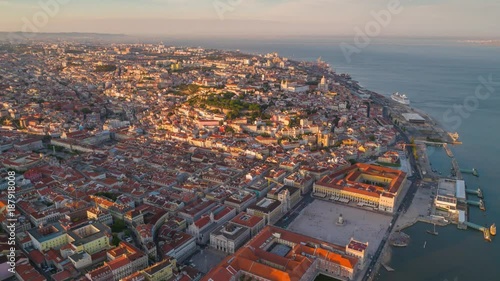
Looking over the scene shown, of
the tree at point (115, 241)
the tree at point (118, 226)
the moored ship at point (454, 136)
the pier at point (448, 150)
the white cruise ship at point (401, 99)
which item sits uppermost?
the white cruise ship at point (401, 99)

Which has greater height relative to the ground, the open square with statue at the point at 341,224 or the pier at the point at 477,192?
the pier at the point at 477,192

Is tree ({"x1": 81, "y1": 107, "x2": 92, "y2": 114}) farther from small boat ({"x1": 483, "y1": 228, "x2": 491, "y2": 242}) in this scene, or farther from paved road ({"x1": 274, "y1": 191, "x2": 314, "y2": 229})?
small boat ({"x1": 483, "y1": 228, "x2": 491, "y2": 242})

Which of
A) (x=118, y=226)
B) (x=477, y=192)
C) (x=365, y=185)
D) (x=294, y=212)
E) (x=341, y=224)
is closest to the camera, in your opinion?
(x=118, y=226)

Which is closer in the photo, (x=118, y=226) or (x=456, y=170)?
(x=118, y=226)

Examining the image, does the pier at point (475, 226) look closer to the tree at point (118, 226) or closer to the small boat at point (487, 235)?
the small boat at point (487, 235)

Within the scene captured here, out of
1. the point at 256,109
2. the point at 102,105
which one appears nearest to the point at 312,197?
the point at 256,109

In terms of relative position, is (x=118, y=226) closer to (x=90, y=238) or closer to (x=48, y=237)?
(x=90, y=238)

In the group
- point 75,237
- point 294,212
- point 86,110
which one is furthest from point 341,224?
point 86,110

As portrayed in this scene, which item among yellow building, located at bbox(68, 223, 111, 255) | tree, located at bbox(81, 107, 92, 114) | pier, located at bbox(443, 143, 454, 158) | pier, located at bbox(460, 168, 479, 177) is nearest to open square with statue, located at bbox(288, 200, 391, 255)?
yellow building, located at bbox(68, 223, 111, 255)

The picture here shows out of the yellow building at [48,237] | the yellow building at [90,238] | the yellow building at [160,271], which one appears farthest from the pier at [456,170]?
the yellow building at [48,237]

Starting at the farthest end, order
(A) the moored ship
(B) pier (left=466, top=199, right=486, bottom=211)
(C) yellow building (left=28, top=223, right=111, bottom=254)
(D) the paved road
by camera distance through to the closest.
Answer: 1. (A) the moored ship
2. (B) pier (left=466, top=199, right=486, bottom=211)
3. (D) the paved road
4. (C) yellow building (left=28, top=223, right=111, bottom=254)

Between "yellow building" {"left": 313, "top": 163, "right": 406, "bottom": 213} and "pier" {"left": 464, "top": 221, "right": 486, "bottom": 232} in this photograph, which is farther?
"yellow building" {"left": 313, "top": 163, "right": 406, "bottom": 213}
